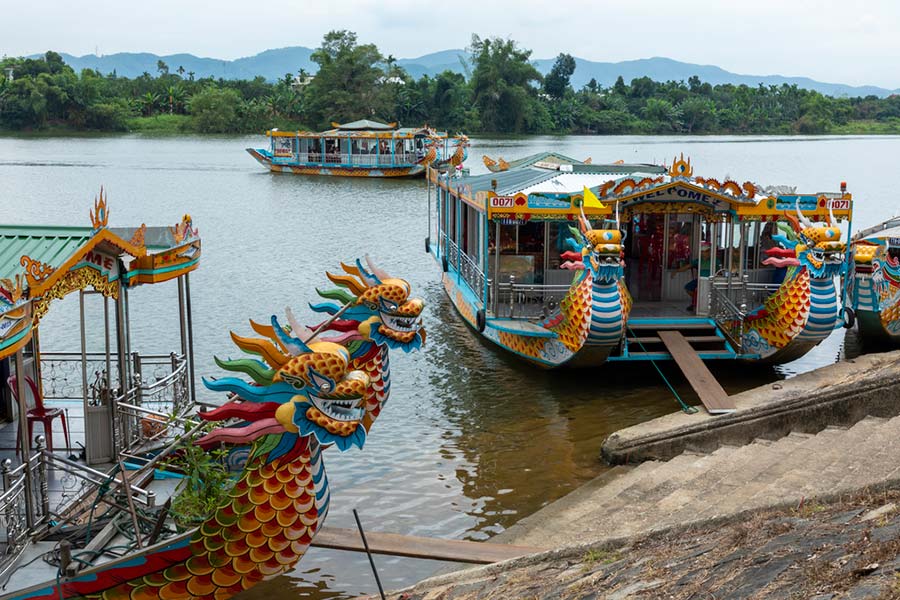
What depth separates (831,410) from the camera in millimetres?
11180

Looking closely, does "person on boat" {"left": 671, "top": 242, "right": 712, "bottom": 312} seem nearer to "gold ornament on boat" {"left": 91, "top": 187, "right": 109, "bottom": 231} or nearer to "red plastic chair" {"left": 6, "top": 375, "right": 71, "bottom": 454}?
"red plastic chair" {"left": 6, "top": 375, "right": 71, "bottom": 454}

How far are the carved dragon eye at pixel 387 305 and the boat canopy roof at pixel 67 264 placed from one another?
2.00 meters

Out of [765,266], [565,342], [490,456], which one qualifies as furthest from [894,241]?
[490,456]

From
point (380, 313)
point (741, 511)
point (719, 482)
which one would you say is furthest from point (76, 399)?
point (741, 511)

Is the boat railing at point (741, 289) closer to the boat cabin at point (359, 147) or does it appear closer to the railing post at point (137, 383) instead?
the railing post at point (137, 383)

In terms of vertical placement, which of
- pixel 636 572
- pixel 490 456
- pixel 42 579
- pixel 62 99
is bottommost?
pixel 490 456

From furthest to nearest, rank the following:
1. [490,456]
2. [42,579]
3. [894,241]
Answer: [894,241] < [490,456] < [42,579]

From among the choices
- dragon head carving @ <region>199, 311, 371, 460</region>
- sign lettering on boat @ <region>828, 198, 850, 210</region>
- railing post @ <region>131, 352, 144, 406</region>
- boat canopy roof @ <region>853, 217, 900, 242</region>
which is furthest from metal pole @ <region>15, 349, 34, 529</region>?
boat canopy roof @ <region>853, 217, 900, 242</region>

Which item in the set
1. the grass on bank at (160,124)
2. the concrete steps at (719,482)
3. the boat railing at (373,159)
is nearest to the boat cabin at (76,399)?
the concrete steps at (719,482)

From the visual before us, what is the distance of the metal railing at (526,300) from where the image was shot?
15.6 meters

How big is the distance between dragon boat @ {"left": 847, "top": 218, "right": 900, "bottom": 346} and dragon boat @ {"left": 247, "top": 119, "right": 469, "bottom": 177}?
33.2m

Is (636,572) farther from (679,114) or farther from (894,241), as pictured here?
(679,114)

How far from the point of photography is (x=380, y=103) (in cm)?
8000

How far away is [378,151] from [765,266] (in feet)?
120
